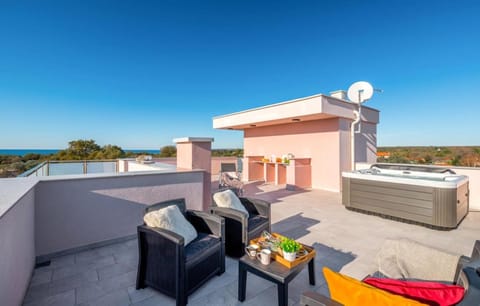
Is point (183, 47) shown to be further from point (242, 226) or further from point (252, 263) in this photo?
point (252, 263)

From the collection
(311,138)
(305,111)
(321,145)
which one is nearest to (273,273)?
(305,111)

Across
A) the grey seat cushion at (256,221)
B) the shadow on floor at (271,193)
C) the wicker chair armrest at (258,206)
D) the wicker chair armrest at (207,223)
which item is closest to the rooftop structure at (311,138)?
the shadow on floor at (271,193)

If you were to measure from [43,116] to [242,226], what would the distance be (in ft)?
55.5

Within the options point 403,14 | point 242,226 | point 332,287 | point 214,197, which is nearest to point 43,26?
point 214,197

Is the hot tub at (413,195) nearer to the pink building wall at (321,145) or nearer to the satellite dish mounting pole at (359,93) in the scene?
the pink building wall at (321,145)

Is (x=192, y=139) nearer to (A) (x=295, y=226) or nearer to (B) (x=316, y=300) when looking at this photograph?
(A) (x=295, y=226)

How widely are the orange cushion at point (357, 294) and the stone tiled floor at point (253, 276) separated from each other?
1.23m

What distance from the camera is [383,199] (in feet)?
14.8

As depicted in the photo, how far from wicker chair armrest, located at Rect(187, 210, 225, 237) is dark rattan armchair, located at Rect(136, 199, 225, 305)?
1 cm

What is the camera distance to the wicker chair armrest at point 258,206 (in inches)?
126

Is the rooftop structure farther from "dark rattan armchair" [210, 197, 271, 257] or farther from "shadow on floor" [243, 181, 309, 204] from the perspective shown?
"dark rattan armchair" [210, 197, 271, 257]

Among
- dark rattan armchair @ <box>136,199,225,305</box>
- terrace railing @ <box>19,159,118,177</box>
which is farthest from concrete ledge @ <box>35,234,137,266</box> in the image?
terrace railing @ <box>19,159,118,177</box>

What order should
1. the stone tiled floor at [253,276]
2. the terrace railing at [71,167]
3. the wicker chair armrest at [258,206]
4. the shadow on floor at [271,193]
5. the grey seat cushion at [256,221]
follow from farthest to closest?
the shadow on floor at [271,193] → the terrace railing at [71,167] → the wicker chair armrest at [258,206] → the grey seat cushion at [256,221] → the stone tiled floor at [253,276]

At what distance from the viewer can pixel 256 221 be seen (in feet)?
9.89
